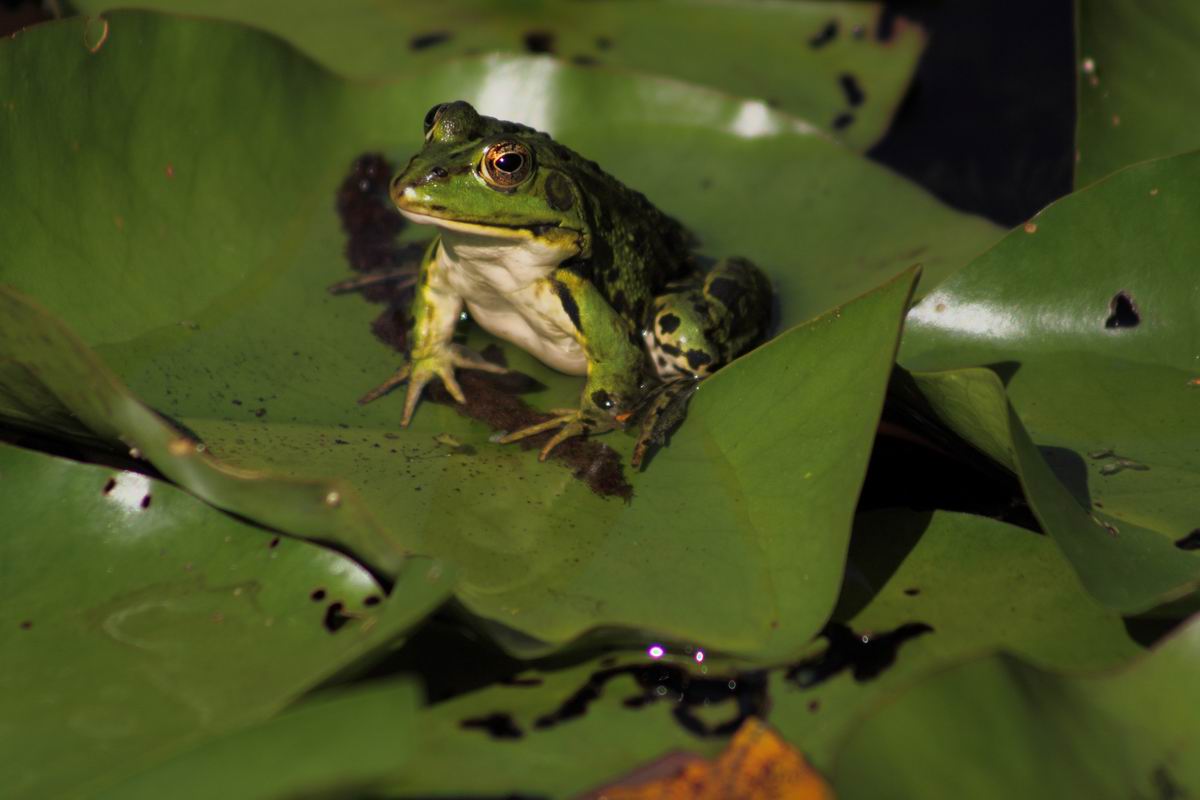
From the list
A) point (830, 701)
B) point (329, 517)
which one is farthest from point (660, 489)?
point (329, 517)

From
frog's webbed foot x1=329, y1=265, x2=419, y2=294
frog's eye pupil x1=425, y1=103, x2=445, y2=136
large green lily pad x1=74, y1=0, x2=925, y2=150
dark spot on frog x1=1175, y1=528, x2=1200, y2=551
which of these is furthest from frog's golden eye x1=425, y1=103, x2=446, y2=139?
dark spot on frog x1=1175, y1=528, x2=1200, y2=551

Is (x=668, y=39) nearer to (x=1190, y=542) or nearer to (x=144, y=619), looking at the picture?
(x=1190, y=542)

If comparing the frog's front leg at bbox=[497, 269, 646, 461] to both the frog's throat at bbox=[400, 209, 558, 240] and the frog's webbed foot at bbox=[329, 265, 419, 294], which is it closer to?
the frog's throat at bbox=[400, 209, 558, 240]

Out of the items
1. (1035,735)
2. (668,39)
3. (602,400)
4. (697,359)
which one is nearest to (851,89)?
(668,39)

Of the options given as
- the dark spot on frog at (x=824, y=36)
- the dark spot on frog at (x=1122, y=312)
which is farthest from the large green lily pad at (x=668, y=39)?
the dark spot on frog at (x=1122, y=312)

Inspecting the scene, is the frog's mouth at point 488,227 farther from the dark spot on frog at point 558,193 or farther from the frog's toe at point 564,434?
the frog's toe at point 564,434

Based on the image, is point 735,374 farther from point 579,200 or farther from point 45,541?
point 45,541
